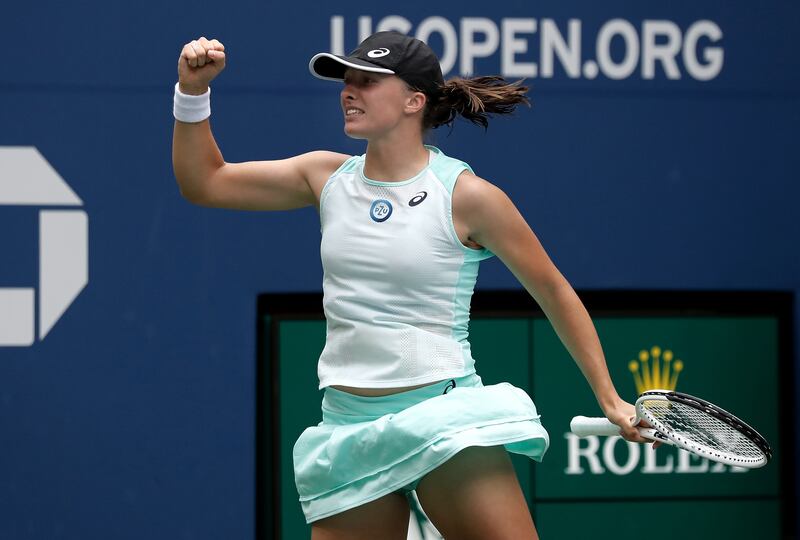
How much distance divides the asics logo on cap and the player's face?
0.04 m

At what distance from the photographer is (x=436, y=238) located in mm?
2920

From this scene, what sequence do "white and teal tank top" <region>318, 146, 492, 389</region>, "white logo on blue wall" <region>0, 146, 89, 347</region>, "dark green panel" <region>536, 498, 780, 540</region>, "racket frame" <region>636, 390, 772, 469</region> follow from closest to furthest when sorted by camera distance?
"racket frame" <region>636, 390, 772, 469</region>, "white and teal tank top" <region>318, 146, 492, 389</region>, "white logo on blue wall" <region>0, 146, 89, 347</region>, "dark green panel" <region>536, 498, 780, 540</region>

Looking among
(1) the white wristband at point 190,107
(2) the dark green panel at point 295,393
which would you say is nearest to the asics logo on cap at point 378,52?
(1) the white wristband at point 190,107

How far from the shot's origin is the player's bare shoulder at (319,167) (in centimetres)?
310

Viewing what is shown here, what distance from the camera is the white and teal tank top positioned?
290cm

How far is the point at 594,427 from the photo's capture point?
2.97 metres

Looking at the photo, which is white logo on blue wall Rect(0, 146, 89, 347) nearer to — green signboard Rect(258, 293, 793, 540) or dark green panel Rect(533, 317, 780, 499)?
green signboard Rect(258, 293, 793, 540)

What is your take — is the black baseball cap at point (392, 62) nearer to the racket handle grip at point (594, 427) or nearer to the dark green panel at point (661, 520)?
the racket handle grip at point (594, 427)

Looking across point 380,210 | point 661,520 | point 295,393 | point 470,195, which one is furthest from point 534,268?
point 661,520

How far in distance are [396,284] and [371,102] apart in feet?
1.27

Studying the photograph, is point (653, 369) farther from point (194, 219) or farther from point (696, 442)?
point (696, 442)

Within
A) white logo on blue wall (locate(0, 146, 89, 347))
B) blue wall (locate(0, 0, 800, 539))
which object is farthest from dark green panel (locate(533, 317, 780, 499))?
white logo on blue wall (locate(0, 146, 89, 347))

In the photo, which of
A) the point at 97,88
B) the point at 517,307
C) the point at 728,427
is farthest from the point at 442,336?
the point at 97,88

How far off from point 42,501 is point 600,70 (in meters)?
2.23
